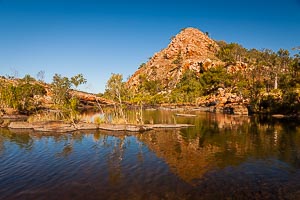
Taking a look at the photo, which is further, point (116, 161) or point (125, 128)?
point (125, 128)

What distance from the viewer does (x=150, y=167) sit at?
75.2 ft

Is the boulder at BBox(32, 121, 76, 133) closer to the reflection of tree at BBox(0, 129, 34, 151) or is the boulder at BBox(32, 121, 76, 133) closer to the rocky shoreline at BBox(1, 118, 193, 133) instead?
the rocky shoreline at BBox(1, 118, 193, 133)

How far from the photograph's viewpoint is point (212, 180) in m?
19.1

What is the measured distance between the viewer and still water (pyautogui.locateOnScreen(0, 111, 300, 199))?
55.5 ft

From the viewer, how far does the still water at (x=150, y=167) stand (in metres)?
16.9

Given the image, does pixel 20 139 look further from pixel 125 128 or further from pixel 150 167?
pixel 150 167

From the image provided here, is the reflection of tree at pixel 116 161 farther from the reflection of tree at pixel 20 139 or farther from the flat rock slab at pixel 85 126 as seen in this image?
the reflection of tree at pixel 20 139

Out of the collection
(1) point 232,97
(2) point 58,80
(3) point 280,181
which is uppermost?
(2) point 58,80

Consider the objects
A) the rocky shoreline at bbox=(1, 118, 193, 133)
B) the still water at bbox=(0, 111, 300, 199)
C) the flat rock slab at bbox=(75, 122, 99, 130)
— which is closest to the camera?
the still water at bbox=(0, 111, 300, 199)

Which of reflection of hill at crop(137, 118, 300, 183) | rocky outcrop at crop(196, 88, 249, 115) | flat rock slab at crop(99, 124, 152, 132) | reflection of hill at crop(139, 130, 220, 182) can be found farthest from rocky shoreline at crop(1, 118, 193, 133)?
rocky outcrop at crop(196, 88, 249, 115)

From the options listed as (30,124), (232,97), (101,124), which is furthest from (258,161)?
(232,97)

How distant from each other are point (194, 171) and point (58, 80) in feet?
385

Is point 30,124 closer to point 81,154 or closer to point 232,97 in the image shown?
point 81,154

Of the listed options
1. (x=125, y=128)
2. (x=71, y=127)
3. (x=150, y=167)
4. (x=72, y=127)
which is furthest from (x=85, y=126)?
(x=150, y=167)
